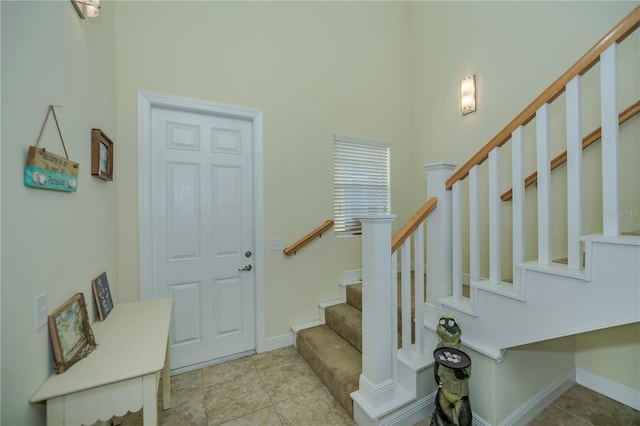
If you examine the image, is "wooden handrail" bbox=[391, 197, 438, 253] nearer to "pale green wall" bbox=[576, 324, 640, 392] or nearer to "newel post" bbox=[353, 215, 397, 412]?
"newel post" bbox=[353, 215, 397, 412]

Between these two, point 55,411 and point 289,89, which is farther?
point 289,89

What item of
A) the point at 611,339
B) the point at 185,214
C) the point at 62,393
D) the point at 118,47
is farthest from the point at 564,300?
the point at 118,47

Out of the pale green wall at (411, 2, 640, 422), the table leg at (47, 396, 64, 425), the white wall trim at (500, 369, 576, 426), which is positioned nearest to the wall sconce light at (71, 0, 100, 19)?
the table leg at (47, 396, 64, 425)

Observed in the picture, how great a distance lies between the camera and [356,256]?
2.97m

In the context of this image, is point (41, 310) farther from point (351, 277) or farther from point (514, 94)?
point (514, 94)

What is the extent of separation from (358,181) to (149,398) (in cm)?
258

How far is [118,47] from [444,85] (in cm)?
319

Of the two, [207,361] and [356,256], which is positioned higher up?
[356,256]

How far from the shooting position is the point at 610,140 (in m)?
1.05

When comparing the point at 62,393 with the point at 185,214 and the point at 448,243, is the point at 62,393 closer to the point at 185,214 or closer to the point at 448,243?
the point at 185,214

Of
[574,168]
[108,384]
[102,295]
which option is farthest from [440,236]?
[102,295]

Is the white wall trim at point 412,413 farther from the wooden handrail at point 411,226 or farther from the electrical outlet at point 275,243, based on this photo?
the electrical outlet at point 275,243

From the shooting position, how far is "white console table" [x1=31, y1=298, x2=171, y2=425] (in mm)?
971

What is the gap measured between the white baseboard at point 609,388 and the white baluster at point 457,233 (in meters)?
1.39
